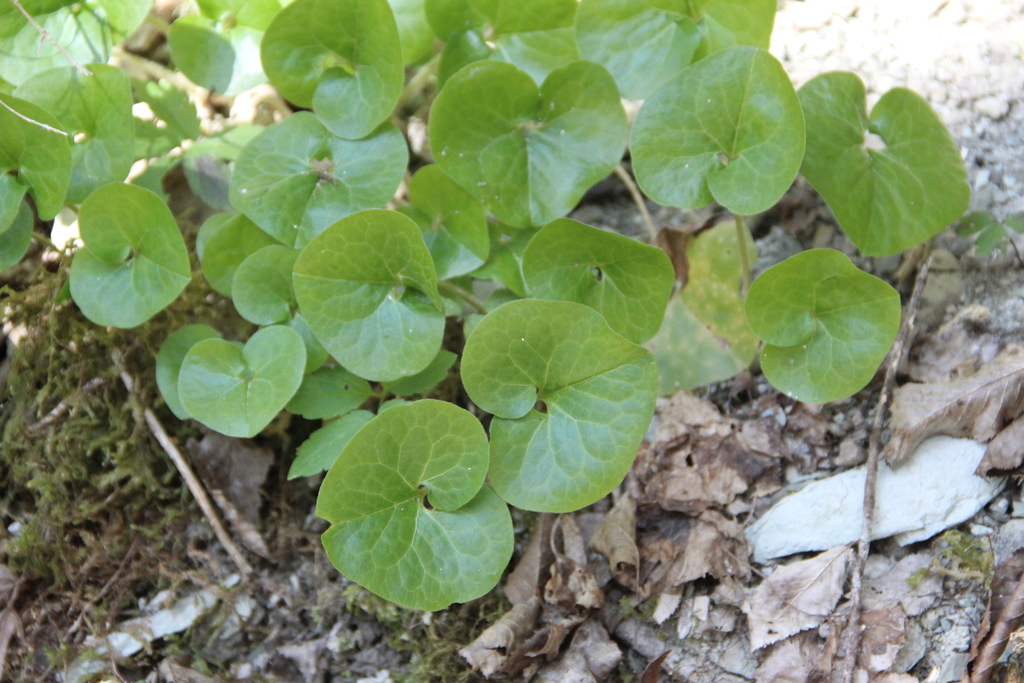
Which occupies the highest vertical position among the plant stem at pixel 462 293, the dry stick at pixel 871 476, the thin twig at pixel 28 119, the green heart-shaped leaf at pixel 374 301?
the thin twig at pixel 28 119

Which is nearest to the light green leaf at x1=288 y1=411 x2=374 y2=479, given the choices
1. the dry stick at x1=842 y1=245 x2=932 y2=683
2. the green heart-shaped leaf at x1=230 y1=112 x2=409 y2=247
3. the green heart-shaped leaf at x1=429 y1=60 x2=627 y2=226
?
the green heart-shaped leaf at x1=230 y1=112 x2=409 y2=247

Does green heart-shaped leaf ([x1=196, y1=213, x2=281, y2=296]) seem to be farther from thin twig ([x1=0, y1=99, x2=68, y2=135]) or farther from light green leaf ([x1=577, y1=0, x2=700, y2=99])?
light green leaf ([x1=577, y1=0, x2=700, y2=99])

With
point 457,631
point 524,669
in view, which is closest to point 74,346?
point 457,631

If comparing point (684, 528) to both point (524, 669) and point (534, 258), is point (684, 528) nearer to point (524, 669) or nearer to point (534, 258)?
point (524, 669)

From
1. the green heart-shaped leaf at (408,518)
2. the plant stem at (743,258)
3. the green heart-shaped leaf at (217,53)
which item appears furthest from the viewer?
the green heart-shaped leaf at (217,53)

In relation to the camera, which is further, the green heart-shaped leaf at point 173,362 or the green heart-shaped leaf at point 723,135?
the green heart-shaped leaf at point 173,362

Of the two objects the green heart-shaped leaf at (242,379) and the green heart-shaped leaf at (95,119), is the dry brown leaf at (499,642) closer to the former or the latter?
the green heart-shaped leaf at (242,379)

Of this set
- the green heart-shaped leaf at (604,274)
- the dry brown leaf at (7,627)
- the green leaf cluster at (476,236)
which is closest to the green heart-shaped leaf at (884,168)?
the green leaf cluster at (476,236)
